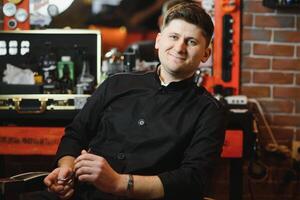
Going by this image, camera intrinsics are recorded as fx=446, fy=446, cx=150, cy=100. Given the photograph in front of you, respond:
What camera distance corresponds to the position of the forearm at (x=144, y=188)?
1.54 metres

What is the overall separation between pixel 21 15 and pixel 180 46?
1.56 metres

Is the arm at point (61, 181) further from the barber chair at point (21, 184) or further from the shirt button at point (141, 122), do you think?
the shirt button at point (141, 122)

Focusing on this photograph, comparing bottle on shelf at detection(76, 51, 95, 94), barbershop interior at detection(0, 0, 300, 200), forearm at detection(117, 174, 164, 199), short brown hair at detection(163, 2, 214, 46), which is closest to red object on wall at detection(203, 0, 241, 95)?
barbershop interior at detection(0, 0, 300, 200)

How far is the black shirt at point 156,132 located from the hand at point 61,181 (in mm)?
165

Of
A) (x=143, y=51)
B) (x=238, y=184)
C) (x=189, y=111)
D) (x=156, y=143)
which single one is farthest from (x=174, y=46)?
(x=143, y=51)

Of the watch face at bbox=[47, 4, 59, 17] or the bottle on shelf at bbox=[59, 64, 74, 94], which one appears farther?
the watch face at bbox=[47, 4, 59, 17]

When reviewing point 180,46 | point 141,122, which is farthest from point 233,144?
point 180,46

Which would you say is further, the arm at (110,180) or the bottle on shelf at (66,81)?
the bottle on shelf at (66,81)

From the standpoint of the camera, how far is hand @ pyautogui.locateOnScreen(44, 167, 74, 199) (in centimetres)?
159

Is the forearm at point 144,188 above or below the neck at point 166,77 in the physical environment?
below

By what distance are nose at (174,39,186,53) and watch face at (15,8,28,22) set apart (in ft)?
Answer: 4.99

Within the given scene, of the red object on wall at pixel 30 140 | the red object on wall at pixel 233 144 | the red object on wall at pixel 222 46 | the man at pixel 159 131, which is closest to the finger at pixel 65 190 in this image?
the man at pixel 159 131

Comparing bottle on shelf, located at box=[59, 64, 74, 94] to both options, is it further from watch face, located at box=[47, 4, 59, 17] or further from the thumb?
the thumb

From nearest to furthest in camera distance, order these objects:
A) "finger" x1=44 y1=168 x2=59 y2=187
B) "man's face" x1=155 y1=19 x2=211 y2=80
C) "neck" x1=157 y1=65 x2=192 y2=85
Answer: "finger" x1=44 y1=168 x2=59 y2=187
"man's face" x1=155 y1=19 x2=211 y2=80
"neck" x1=157 y1=65 x2=192 y2=85
